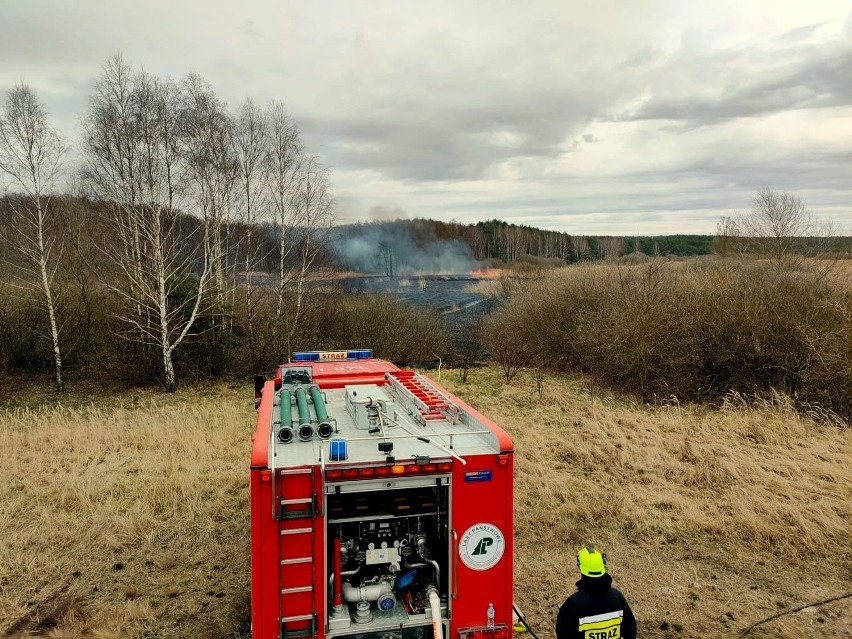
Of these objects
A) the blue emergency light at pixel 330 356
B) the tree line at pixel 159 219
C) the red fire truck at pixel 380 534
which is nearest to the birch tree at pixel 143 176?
the tree line at pixel 159 219

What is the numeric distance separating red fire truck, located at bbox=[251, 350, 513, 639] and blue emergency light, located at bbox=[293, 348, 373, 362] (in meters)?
4.18

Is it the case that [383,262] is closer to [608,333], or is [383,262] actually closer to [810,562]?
[608,333]

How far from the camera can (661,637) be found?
213 inches

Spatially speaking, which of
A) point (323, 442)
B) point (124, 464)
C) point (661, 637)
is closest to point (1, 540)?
point (124, 464)

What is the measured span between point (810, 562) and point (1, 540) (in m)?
10.1

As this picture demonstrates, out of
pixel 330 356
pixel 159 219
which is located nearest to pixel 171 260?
pixel 159 219

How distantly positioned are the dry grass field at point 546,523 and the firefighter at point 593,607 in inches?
85.9

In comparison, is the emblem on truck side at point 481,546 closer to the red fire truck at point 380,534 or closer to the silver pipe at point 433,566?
the red fire truck at point 380,534

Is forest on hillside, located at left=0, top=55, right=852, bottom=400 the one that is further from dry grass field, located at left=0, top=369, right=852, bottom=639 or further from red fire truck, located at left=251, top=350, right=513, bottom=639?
red fire truck, located at left=251, top=350, right=513, bottom=639

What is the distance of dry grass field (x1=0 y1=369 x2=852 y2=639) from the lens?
5.78 meters

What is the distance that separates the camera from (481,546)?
4.30 metres

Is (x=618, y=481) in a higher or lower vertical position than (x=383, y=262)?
lower

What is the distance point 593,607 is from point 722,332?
51.1ft

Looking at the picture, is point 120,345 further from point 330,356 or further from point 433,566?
point 433,566
